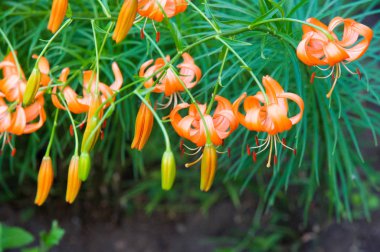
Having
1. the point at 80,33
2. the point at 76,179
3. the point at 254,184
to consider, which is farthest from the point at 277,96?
the point at 254,184

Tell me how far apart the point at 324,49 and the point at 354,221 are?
1344mm

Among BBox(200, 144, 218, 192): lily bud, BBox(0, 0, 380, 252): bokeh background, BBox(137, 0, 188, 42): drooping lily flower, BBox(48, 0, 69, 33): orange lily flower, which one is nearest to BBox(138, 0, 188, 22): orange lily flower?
BBox(137, 0, 188, 42): drooping lily flower

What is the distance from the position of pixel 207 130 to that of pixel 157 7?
208 millimetres

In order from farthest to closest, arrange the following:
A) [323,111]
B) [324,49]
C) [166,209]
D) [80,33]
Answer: [166,209]
[80,33]
[323,111]
[324,49]

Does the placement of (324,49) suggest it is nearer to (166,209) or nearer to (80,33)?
(80,33)

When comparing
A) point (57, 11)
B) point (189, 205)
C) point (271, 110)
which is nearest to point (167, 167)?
point (271, 110)

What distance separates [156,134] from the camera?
181 cm

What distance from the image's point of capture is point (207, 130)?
94 centimetres

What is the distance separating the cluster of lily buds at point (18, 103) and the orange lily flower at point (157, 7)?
0.24 meters

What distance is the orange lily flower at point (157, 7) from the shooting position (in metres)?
0.99

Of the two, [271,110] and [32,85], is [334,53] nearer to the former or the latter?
Result: [271,110]

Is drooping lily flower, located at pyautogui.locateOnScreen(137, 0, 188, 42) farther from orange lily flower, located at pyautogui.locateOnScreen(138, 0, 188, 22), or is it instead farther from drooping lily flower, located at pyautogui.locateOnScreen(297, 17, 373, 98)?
drooping lily flower, located at pyautogui.locateOnScreen(297, 17, 373, 98)

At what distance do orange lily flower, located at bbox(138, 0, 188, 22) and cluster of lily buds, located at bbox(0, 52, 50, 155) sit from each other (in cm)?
24

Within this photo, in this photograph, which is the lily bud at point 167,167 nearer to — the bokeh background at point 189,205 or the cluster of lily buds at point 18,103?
the cluster of lily buds at point 18,103
